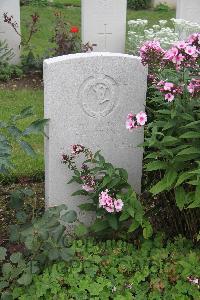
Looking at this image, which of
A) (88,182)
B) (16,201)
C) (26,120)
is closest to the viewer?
(88,182)

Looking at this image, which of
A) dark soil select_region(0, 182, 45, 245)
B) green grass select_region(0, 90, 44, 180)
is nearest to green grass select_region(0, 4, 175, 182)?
green grass select_region(0, 90, 44, 180)

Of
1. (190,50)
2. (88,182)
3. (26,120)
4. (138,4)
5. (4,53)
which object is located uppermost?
(190,50)

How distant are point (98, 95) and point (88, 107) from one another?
0.10 metres

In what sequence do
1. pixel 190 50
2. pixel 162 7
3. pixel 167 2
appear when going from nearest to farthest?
pixel 190 50 → pixel 162 7 → pixel 167 2

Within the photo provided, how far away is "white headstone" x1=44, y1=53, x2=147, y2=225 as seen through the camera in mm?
3723

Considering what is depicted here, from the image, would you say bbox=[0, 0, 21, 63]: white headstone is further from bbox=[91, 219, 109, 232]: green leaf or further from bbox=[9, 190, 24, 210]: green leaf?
bbox=[91, 219, 109, 232]: green leaf

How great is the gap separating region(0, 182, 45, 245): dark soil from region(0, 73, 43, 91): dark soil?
2857 millimetres

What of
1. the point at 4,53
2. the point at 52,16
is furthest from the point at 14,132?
the point at 52,16

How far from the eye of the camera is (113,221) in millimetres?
3803

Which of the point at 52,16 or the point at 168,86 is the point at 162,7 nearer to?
the point at 52,16

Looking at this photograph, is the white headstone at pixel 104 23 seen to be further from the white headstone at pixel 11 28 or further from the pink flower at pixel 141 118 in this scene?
the pink flower at pixel 141 118

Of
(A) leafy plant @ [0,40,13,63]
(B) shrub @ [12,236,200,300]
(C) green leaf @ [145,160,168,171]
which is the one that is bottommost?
(B) shrub @ [12,236,200,300]

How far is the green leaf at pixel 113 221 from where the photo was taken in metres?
3.78

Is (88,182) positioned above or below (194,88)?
below
